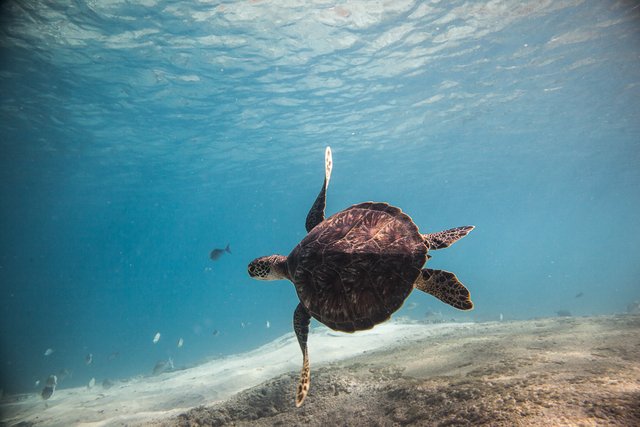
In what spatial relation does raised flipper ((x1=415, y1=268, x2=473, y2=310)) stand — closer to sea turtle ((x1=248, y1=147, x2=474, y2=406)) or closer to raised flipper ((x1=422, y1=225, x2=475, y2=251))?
sea turtle ((x1=248, y1=147, x2=474, y2=406))

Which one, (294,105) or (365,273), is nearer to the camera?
(365,273)

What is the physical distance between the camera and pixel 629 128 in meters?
27.2

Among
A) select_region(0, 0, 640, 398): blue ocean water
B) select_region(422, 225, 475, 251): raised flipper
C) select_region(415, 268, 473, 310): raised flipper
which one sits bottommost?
select_region(415, 268, 473, 310): raised flipper

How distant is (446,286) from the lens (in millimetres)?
3182

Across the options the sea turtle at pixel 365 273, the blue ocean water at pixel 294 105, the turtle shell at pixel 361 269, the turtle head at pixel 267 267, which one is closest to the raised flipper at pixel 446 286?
the sea turtle at pixel 365 273

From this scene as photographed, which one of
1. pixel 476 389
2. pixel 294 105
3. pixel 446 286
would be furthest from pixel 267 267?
pixel 294 105

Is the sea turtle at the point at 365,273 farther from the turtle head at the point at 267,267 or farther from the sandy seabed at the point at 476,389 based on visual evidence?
the sandy seabed at the point at 476,389

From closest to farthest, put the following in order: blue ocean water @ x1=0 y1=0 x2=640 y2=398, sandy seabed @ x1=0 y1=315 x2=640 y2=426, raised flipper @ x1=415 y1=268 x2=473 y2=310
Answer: sandy seabed @ x1=0 y1=315 x2=640 y2=426 → raised flipper @ x1=415 y1=268 x2=473 y2=310 → blue ocean water @ x1=0 y1=0 x2=640 y2=398

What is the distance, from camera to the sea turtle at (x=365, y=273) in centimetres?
311

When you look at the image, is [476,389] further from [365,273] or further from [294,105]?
[294,105]

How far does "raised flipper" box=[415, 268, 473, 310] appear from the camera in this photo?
3070 mm

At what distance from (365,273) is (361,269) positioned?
6 centimetres

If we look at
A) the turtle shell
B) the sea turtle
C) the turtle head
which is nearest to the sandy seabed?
the sea turtle

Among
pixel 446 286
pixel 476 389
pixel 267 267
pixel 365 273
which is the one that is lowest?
pixel 476 389
